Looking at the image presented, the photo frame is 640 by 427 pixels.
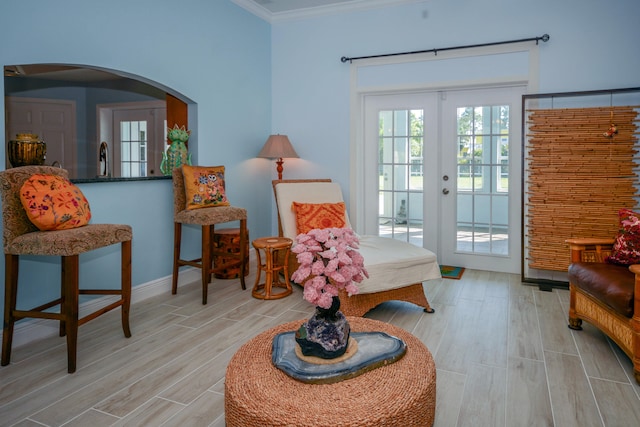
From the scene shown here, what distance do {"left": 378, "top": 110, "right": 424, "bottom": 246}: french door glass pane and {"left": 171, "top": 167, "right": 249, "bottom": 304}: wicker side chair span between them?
5.83 ft

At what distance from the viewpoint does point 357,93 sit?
15.9 feet

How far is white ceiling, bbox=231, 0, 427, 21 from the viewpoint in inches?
183

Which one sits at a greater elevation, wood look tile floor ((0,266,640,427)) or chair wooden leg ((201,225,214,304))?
chair wooden leg ((201,225,214,304))

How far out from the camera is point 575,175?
3781 mm

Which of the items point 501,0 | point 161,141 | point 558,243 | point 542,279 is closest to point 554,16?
point 501,0

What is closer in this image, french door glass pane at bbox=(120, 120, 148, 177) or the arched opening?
the arched opening

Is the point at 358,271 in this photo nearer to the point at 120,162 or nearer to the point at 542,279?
the point at 542,279

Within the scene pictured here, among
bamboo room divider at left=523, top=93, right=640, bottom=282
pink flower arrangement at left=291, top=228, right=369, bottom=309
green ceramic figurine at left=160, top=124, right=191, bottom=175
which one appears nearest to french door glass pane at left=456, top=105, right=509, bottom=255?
bamboo room divider at left=523, top=93, right=640, bottom=282

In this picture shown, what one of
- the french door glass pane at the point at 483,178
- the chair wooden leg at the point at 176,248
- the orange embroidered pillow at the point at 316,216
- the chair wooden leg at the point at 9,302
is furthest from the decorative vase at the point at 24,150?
the french door glass pane at the point at 483,178

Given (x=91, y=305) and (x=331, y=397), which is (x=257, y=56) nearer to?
(x=91, y=305)

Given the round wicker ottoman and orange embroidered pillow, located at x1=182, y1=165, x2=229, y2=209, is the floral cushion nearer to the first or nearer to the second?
the round wicker ottoman

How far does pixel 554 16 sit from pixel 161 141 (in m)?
4.56

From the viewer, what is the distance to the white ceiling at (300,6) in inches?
183

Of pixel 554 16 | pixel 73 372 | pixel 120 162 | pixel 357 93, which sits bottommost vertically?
pixel 73 372
